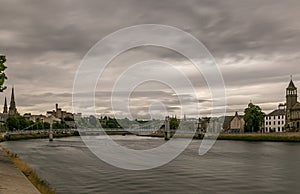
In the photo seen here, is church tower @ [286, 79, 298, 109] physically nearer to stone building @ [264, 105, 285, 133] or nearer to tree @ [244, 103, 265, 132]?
stone building @ [264, 105, 285, 133]

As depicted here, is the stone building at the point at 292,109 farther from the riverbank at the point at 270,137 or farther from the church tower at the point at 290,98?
the riverbank at the point at 270,137

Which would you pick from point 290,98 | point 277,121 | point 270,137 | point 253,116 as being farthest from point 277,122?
point 270,137

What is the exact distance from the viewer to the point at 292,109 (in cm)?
17500

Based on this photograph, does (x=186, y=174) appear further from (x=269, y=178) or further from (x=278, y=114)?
(x=278, y=114)

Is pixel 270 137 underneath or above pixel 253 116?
underneath

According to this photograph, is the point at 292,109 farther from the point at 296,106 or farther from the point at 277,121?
the point at 277,121

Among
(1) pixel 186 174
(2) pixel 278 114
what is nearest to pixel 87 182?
(1) pixel 186 174

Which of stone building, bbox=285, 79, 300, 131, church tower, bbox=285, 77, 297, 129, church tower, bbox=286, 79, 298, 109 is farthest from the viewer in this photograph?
church tower, bbox=286, 79, 298, 109

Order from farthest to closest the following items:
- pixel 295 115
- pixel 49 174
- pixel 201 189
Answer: pixel 295 115 → pixel 49 174 → pixel 201 189

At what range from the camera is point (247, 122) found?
158 meters

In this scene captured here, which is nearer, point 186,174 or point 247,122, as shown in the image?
point 186,174

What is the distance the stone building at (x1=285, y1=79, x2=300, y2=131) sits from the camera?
563ft

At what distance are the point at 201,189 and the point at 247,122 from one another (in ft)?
422

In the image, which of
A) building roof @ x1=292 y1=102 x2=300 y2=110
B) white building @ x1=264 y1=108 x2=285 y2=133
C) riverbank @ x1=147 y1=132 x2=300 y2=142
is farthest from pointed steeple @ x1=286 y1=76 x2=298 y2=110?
riverbank @ x1=147 y1=132 x2=300 y2=142
